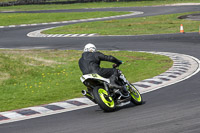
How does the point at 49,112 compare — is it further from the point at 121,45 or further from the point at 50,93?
the point at 121,45

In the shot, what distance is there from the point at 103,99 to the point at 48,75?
Answer: 25.3 feet

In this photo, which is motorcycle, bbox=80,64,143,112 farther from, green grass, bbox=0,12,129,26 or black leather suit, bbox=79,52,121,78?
green grass, bbox=0,12,129,26

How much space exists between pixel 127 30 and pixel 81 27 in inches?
241

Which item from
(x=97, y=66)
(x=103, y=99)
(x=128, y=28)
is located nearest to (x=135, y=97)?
(x=103, y=99)

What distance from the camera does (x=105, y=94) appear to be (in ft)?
35.7

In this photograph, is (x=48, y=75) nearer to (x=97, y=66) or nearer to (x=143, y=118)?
(x=97, y=66)

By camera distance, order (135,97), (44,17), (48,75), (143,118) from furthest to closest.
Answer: (44,17) < (48,75) < (135,97) < (143,118)

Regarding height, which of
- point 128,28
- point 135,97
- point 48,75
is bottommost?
point 128,28

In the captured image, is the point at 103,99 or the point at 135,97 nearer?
the point at 103,99

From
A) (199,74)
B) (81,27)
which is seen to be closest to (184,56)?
(199,74)

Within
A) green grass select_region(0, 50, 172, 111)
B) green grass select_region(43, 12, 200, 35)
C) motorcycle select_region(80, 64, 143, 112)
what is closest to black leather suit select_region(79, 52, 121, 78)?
motorcycle select_region(80, 64, 143, 112)

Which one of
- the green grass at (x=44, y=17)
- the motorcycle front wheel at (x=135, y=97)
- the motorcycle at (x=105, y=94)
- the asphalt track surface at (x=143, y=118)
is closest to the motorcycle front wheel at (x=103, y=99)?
the motorcycle at (x=105, y=94)

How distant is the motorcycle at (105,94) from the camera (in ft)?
35.1

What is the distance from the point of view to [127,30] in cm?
3759
